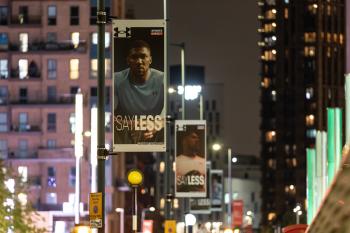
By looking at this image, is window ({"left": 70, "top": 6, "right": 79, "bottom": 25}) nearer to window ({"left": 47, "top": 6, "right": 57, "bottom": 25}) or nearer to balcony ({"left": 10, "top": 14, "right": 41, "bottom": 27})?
window ({"left": 47, "top": 6, "right": 57, "bottom": 25})

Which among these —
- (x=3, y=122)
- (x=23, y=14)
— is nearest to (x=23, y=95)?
(x=3, y=122)

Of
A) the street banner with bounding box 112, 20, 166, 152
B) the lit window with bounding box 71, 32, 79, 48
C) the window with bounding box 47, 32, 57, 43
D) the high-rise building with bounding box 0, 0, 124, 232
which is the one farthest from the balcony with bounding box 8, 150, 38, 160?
the street banner with bounding box 112, 20, 166, 152

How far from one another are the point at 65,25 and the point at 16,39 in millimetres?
5760

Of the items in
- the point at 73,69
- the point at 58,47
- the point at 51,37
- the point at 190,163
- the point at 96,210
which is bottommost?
the point at 190,163

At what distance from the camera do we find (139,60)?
1942cm

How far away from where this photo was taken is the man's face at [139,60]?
760 inches

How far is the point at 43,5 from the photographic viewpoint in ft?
432

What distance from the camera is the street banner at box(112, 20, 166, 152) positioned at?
1933 cm

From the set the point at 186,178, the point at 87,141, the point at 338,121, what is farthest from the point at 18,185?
the point at 87,141

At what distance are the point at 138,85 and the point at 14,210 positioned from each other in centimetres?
476

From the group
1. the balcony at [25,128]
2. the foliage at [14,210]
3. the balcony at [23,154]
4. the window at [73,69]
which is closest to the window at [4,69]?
the balcony at [25,128]

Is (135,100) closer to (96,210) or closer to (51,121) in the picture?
(96,210)

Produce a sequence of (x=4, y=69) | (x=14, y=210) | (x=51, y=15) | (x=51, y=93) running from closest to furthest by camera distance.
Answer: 1. (x=14, y=210)
2. (x=4, y=69)
3. (x=51, y=93)
4. (x=51, y=15)

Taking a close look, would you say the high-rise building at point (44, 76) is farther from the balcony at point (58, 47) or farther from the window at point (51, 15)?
the window at point (51, 15)
